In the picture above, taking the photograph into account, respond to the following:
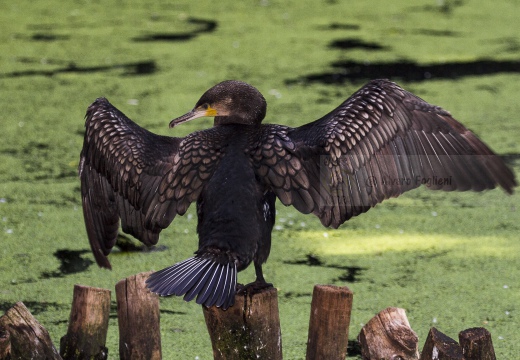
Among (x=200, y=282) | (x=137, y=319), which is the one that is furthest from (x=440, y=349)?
(x=137, y=319)

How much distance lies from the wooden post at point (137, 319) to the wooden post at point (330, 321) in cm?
45

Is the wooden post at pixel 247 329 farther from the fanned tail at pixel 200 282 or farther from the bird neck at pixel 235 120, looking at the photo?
the bird neck at pixel 235 120

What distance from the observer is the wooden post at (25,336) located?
8.41 ft

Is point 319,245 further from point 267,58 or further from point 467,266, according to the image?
point 267,58

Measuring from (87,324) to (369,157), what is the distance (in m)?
0.89

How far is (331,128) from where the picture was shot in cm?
286

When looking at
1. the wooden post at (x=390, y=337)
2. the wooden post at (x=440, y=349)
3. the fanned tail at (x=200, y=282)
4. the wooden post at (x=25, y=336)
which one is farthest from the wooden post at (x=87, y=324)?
the wooden post at (x=440, y=349)

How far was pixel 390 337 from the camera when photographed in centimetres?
266

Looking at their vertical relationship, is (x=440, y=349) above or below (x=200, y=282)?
below

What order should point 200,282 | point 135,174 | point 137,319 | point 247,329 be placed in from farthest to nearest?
1. point 135,174
2. point 137,319
3. point 247,329
4. point 200,282

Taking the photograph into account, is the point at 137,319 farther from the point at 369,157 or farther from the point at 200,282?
the point at 369,157

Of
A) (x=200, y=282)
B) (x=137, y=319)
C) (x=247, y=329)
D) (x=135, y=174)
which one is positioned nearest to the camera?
(x=200, y=282)

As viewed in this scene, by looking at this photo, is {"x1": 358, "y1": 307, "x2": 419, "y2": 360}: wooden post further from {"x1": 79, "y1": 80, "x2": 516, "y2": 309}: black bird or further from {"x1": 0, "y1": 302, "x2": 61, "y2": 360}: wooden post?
{"x1": 0, "y1": 302, "x2": 61, "y2": 360}: wooden post

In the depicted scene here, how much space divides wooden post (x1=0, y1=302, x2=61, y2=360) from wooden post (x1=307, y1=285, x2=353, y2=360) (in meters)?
0.66
